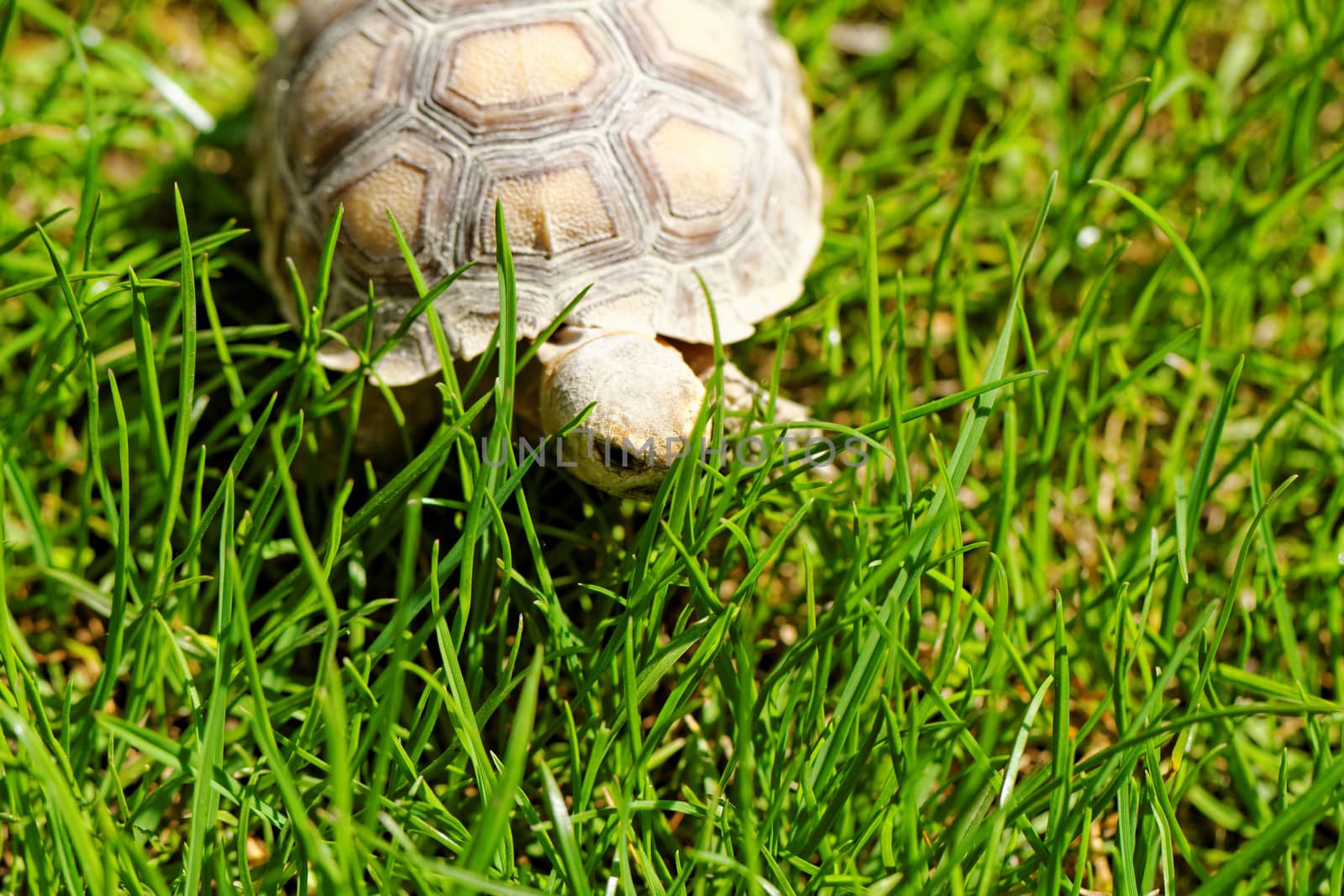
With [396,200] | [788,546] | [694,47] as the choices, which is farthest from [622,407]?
[694,47]

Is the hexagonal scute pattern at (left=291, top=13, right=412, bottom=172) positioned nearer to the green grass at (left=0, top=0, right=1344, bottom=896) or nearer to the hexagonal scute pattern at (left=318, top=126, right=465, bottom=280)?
the hexagonal scute pattern at (left=318, top=126, right=465, bottom=280)

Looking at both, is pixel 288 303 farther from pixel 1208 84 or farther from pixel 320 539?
pixel 1208 84

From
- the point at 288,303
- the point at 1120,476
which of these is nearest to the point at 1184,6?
the point at 1120,476

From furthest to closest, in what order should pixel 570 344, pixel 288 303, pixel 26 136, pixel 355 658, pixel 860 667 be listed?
pixel 26 136 < pixel 288 303 < pixel 570 344 < pixel 355 658 < pixel 860 667

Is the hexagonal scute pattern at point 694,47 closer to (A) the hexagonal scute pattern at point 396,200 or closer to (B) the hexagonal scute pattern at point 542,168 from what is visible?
(B) the hexagonal scute pattern at point 542,168

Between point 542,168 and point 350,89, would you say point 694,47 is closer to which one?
point 542,168

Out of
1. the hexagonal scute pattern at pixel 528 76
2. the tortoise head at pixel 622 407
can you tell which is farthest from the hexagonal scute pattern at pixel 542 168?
the tortoise head at pixel 622 407
